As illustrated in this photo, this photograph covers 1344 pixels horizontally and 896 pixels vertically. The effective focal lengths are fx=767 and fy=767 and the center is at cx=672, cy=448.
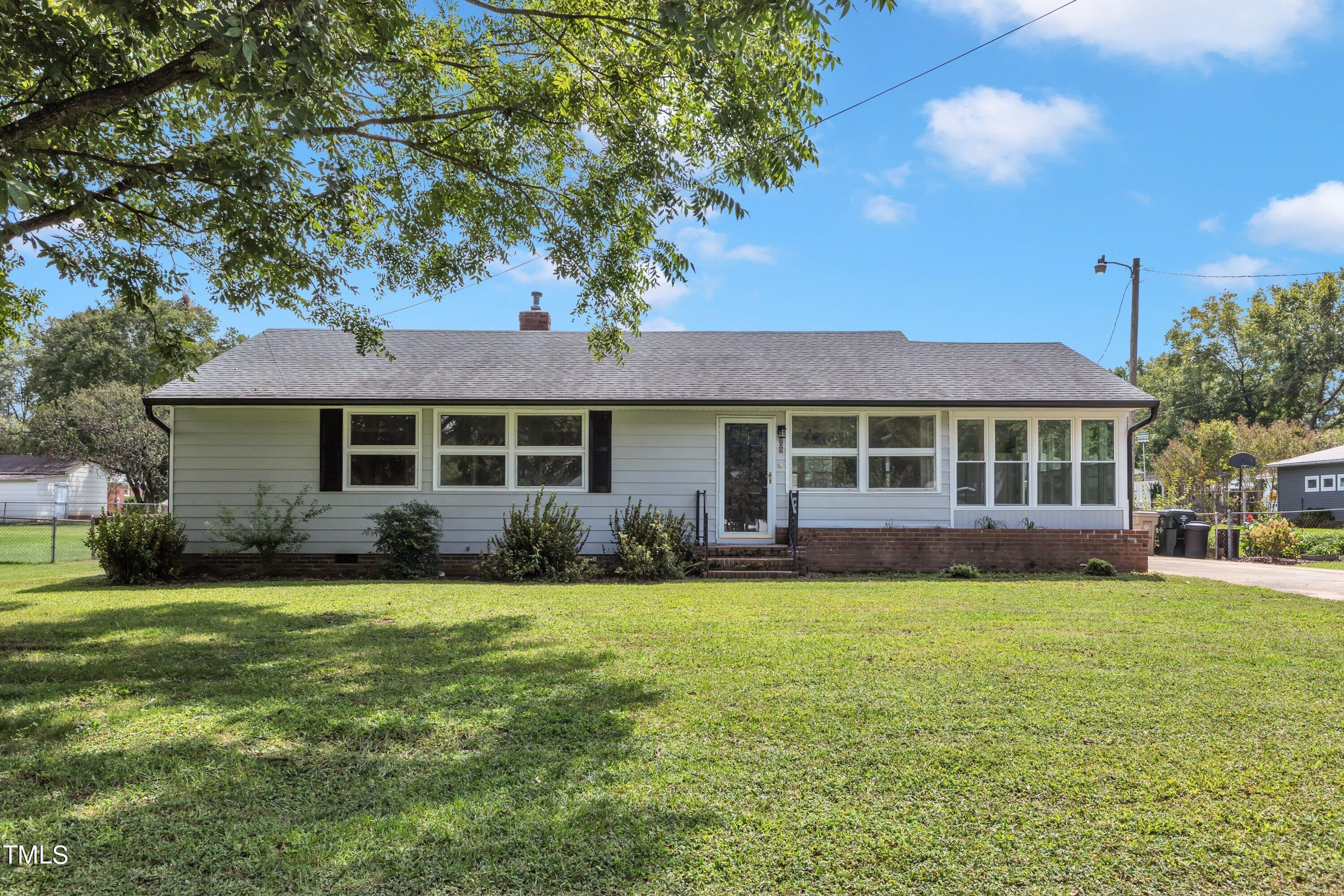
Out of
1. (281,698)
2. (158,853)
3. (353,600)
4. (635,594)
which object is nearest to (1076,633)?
(635,594)

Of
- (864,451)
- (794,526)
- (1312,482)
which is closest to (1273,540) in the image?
(864,451)

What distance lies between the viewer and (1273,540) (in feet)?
51.6

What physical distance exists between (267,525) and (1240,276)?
4148 centimetres

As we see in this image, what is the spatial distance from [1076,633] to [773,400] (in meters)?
6.33

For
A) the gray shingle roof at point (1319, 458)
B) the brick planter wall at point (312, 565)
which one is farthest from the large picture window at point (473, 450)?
the gray shingle roof at point (1319, 458)

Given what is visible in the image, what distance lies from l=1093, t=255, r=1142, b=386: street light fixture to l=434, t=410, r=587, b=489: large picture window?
51.7 ft

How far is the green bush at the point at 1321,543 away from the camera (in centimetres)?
1684

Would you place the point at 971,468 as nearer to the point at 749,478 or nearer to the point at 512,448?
the point at 749,478

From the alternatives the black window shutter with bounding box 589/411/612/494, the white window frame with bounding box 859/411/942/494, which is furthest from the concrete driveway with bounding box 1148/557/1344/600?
the black window shutter with bounding box 589/411/612/494

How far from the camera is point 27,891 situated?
2.55 meters

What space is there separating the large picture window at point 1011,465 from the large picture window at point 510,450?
273 inches

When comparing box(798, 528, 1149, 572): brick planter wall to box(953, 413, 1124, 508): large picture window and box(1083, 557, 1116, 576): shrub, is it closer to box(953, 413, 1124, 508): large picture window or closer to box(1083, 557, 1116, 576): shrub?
box(1083, 557, 1116, 576): shrub

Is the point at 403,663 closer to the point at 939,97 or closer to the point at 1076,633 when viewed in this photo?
the point at 1076,633

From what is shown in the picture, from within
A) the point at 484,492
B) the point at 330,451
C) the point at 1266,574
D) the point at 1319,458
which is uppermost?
the point at 1319,458
